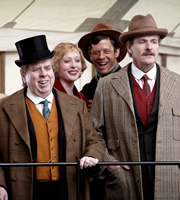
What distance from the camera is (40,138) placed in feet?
8.93

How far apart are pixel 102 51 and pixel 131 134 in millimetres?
1095

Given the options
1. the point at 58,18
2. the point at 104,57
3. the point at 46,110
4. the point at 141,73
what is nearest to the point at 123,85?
the point at 141,73

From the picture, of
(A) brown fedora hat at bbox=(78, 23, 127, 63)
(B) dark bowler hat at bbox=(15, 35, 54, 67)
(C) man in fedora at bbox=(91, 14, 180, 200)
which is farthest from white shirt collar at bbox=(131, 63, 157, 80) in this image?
(A) brown fedora hat at bbox=(78, 23, 127, 63)

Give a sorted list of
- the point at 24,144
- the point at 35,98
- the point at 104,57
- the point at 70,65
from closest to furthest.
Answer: the point at 24,144
the point at 35,98
the point at 70,65
the point at 104,57

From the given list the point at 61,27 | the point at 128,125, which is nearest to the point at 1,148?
the point at 128,125

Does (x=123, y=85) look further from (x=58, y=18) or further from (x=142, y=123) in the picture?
(x=58, y=18)

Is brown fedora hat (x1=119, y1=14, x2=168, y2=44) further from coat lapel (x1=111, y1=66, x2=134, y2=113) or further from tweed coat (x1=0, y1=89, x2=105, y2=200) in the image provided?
tweed coat (x1=0, y1=89, x2=105, y2=200)

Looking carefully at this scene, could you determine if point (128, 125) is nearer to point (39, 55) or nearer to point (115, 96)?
point (115, 96)

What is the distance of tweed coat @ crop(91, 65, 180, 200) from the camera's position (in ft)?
9.50

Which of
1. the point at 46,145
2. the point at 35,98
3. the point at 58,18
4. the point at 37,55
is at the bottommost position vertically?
the point at 46,145

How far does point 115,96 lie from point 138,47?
351 mm

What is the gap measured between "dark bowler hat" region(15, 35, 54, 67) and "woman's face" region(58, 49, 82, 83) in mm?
574

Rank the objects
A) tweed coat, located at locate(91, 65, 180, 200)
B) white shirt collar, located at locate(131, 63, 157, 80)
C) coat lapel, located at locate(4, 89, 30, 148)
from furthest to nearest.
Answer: white shirt collar, located at locate(131, 63, 157, 80)
tweed coat, located at locate(91, 65, 180, 200)
coat lapel, located at locate(4, 89, 30, 148)

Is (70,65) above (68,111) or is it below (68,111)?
above
